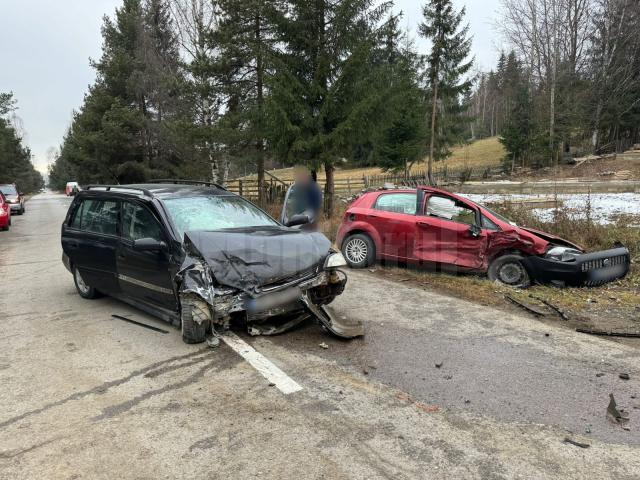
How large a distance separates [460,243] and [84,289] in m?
5.93

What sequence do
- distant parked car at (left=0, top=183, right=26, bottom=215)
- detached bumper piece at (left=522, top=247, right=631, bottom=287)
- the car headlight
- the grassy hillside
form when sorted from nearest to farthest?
1. the car headlight
2. detached bumper piece at (left=522, top=247, right=631, bottom=287)
3. distant parked car at (left=0, top=183, right=26, bottom=215)
4. the grassy hillside

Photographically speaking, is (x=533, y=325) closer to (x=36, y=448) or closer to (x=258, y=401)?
(x=258, y=401)

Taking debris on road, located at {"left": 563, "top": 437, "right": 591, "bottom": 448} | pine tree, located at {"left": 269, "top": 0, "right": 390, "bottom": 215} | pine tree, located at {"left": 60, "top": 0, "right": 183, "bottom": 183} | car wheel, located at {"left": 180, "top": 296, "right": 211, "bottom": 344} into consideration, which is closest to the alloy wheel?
car wheel, located at {"left": 180, "top": 296, "right": 211, "bottom": 344}

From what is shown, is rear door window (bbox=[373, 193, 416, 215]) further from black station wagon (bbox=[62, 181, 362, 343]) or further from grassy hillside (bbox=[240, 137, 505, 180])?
grassy hillside (bbox=[240, 137, 505, 180])

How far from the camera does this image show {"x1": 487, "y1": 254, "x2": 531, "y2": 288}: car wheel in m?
7.02

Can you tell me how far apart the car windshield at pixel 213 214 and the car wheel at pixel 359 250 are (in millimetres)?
3087

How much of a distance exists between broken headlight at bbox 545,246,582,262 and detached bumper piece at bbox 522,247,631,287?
99 millimetres

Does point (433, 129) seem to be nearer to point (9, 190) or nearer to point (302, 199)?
point (302, 199)

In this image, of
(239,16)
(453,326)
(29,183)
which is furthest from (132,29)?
(29,183)

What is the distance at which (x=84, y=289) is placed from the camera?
6.41m

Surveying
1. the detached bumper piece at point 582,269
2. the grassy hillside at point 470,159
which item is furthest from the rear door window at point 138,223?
the grassy hillside at point 470,159

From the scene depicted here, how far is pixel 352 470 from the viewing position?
8.48ft

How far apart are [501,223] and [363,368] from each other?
4336mm

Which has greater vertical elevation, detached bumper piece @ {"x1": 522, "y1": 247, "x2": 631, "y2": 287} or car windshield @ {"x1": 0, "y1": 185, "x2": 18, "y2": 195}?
car windshield @ {"x1": 0, "y1": 185, "x2": 18, "y2": 195}
